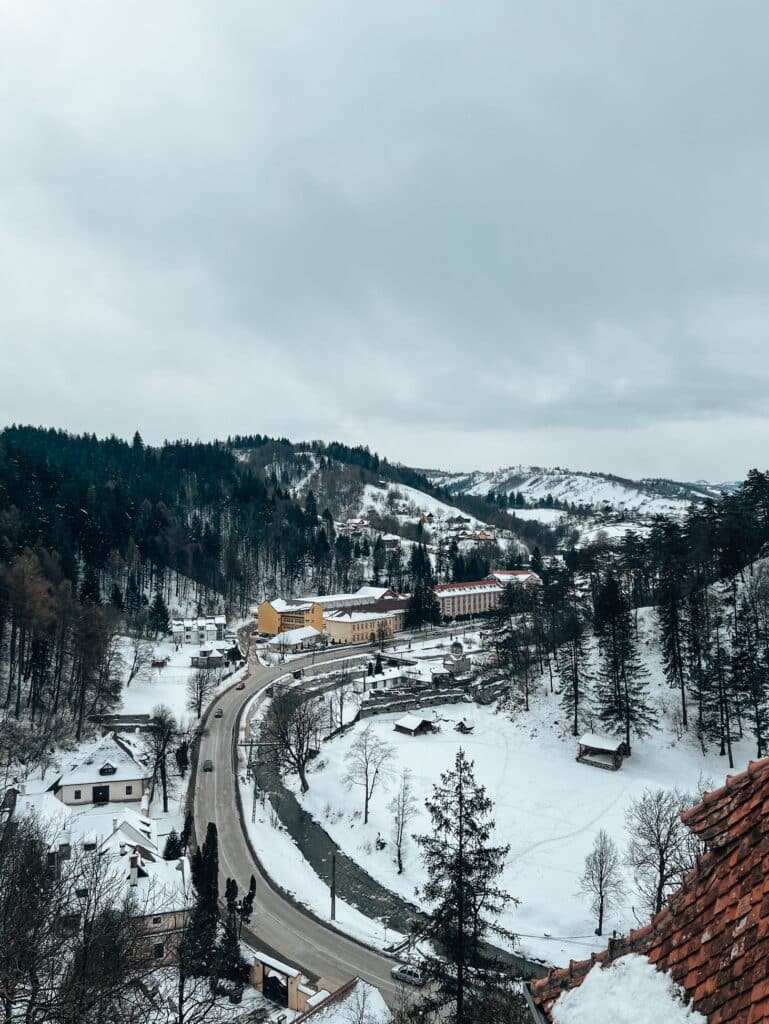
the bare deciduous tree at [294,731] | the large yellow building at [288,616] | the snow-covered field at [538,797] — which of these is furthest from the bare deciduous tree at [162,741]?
the large yellow building at [288,616]

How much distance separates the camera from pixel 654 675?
3969 cm

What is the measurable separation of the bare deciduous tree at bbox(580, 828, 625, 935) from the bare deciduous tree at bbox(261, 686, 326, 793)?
19002 mm

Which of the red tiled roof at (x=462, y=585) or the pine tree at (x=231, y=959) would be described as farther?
the red tiled roof at (x=462, y=585)

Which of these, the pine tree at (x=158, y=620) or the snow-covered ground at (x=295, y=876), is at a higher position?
the pine tree at (x=158, y=620)

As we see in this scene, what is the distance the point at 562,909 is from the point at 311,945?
388 inches

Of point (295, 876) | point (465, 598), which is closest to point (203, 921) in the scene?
point (295, 876)

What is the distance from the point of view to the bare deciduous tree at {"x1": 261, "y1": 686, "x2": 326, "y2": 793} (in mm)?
37428

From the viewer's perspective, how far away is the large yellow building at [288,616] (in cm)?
7850

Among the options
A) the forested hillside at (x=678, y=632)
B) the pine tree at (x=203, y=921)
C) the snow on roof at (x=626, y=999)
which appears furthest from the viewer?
the forested hillside at (x=678, y=632)

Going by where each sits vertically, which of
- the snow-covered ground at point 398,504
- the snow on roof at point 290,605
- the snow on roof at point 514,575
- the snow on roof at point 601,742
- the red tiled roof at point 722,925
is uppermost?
the snow-covered ground at point 398,504

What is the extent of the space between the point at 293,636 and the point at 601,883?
54.2 meters

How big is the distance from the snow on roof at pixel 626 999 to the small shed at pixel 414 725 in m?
40.1

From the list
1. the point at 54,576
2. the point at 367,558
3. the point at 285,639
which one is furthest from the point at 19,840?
the point at 367,558

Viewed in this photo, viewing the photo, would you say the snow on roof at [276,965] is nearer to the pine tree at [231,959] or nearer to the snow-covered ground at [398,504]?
the pine tree at [231,959]
